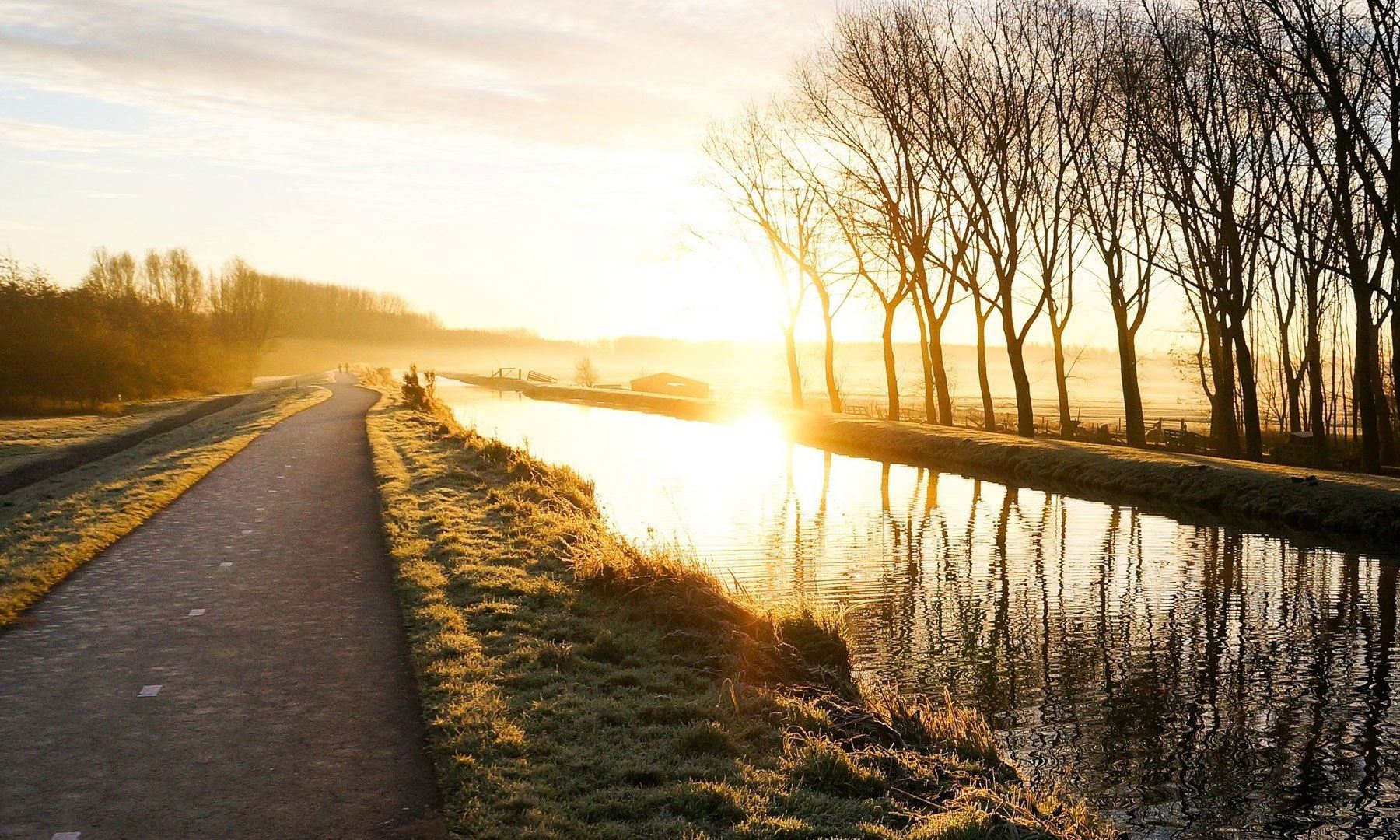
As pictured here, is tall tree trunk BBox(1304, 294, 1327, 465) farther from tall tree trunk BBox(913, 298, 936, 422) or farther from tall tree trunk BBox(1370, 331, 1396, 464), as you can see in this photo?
tall tree trunk BBox(913, 298, 936, 422)

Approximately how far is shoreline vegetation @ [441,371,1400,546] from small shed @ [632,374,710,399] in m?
Answer: 44.6

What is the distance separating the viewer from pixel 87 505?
16.7 m

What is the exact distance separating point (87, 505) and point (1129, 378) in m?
32.2

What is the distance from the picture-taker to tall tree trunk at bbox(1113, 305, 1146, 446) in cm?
3366

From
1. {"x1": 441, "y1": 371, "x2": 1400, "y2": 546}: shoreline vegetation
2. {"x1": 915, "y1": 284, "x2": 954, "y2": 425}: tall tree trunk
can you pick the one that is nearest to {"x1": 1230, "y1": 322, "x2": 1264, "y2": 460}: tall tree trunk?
{"x1": 441, "y1": 371, "x2": 1400, "y2": 546}: shoreline vegetation

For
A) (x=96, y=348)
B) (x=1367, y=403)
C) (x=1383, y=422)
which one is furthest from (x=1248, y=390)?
(x=96, y=348)

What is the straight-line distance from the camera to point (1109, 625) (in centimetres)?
1141

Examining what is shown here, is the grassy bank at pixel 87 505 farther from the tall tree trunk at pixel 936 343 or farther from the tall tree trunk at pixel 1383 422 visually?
the tall tree trunk at pixel 1383 422

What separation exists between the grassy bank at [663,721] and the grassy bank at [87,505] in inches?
164

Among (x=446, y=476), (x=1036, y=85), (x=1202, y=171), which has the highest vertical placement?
(x=1036, y=85)

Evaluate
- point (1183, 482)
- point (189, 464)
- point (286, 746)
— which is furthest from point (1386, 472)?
point (189, 464)

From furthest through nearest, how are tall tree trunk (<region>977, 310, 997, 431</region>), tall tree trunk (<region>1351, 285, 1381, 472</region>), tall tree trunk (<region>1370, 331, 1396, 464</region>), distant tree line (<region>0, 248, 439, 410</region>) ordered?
1. distant tree line (<region>0, 248, 439, 410</region>)
2. tall tree trunk (<region>977, 310, 997, 431</region>)
3. tall tree trunk (<region>1370, 331, 1396, 464</region>)
4. tall tree trunk (<region>1351, 285, 1381, 472</region>)

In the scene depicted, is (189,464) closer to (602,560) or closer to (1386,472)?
(602,560)

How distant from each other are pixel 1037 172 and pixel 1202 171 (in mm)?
5788
